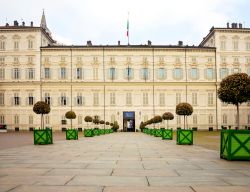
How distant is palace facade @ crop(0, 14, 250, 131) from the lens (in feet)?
233

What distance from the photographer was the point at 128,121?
73125 mm

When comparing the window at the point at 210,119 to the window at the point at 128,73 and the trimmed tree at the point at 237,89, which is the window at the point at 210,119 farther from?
the trimmed tree at the point at 237,89

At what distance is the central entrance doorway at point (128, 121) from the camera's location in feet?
236

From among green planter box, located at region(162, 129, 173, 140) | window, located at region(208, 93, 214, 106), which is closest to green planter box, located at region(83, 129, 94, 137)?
green planter box, located at region(162, 129, 173, 140)

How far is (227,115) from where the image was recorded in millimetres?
Answer: 71188

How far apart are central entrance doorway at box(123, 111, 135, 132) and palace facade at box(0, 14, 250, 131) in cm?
20

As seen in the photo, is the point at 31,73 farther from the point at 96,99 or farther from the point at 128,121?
the point at 128,121

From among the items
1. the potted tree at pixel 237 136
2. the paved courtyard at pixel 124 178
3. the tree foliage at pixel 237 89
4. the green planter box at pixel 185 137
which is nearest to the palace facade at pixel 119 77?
the green planter box at pixel 185 137

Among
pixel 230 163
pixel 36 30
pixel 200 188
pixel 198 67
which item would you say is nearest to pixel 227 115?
pixel 198 67

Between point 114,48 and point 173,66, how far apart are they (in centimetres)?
1173

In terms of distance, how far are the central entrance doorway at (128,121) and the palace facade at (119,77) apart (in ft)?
0.66

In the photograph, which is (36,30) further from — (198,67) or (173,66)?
(198,67)

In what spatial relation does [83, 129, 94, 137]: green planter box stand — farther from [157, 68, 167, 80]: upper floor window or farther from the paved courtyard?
[157, 68, 167, 80]: upper floor window

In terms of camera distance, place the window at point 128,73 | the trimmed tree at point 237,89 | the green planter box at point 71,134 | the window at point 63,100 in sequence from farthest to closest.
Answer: the window at point 128,73, the window at point 63,100, the green planter box at point 71,134, the trimmed tree at point 237,89
